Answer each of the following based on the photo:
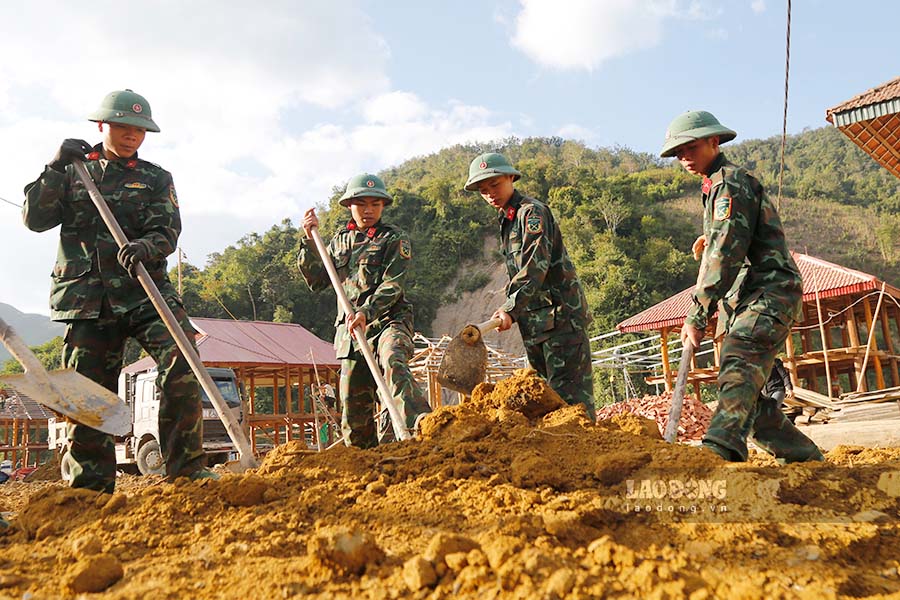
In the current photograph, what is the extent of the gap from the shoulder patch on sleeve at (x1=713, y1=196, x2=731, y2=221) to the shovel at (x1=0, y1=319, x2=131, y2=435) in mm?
2695

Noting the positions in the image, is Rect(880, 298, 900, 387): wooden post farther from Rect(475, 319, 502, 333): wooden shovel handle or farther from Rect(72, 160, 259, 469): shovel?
Rect(72, 160, 259, 469): shovel

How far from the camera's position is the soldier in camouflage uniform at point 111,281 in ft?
10.6

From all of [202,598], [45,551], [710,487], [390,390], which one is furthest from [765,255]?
[45,551]

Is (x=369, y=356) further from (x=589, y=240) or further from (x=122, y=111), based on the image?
(x=589, y=240)

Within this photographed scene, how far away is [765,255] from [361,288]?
2.42m

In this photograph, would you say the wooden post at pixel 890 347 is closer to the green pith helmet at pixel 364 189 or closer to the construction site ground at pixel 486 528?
the green pith helmet at pixel 364 189

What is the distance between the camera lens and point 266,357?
18.5m

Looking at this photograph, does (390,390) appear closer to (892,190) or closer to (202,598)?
(202,598)

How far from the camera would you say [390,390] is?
3.76 metres

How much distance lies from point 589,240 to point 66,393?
34.2 metres

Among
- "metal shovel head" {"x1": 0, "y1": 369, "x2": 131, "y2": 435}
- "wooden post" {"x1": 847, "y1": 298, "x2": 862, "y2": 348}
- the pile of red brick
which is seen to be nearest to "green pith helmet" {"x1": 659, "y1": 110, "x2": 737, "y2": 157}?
"metal shovel head" {"x1": 0, "y1": 369, "x2": 131, "y2": 435}

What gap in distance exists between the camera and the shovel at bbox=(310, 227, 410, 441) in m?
3.46

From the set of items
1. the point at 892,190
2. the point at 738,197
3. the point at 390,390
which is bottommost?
the point at 390,390

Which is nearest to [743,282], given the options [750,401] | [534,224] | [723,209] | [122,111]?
[723,209]
